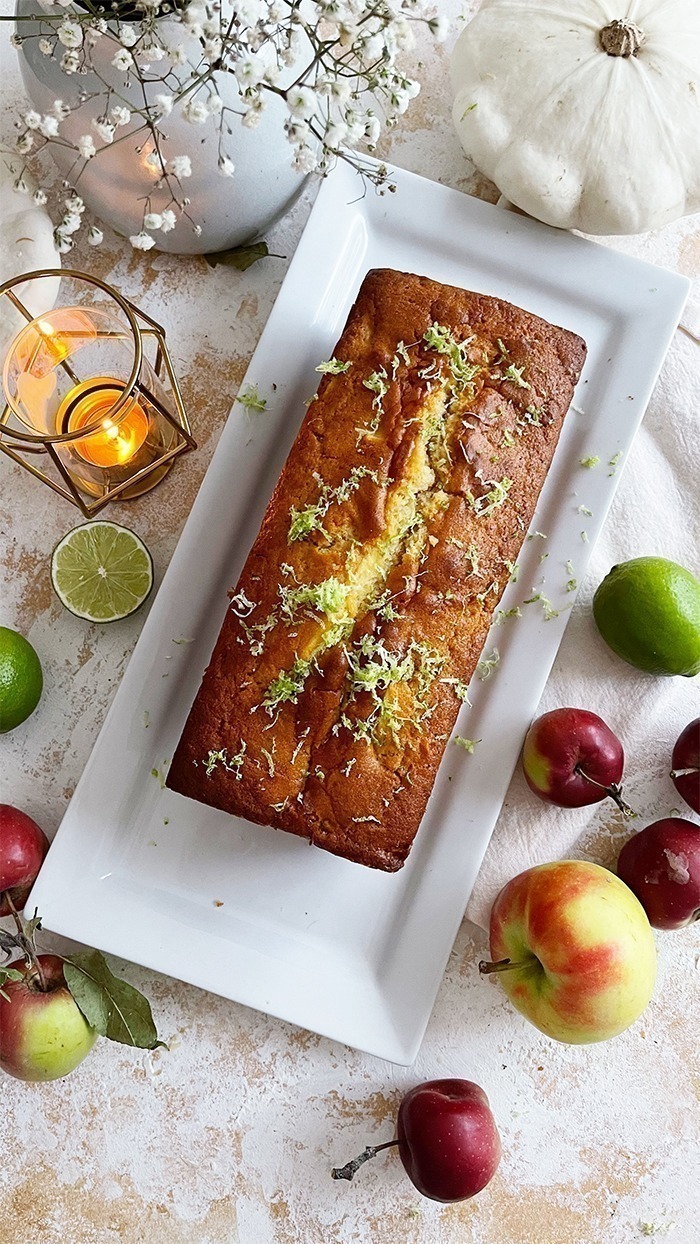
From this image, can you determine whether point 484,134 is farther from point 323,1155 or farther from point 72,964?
point 323,1155

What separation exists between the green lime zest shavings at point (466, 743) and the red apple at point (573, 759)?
0.37ft

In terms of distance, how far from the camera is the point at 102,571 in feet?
7.68

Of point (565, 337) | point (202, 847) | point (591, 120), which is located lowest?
point (202, 847)

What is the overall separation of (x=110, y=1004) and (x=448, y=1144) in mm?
782

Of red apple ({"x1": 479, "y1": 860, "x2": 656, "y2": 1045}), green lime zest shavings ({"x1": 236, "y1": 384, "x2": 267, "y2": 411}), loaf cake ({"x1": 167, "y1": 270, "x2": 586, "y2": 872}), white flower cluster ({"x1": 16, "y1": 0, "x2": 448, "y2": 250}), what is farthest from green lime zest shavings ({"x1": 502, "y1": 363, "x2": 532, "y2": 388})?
red apple ({"x1": 479, "y1": 860, "x2": 656, "y2": 1045})

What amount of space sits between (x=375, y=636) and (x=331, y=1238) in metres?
1.42

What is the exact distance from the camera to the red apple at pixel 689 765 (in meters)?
2.31

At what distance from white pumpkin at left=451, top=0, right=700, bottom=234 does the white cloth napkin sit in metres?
0.39

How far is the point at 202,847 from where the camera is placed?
7.70 feet

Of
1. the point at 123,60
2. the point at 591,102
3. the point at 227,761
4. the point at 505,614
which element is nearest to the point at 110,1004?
the point at 227,761

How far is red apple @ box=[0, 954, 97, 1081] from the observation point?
85.1 inches

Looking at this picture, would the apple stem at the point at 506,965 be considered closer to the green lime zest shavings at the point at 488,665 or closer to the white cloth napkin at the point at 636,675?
the white cloth napkin at the point at 636,675

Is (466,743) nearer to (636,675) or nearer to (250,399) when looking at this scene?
(636,675)

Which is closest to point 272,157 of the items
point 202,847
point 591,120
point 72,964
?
point 591,120
